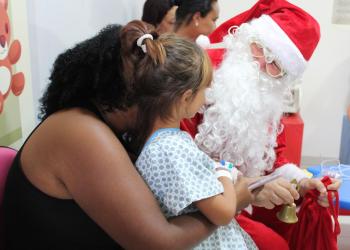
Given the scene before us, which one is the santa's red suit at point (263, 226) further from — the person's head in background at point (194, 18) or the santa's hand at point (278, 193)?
the person's head in background at point (194, 18)

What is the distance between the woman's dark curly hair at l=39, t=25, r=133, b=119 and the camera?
854mm

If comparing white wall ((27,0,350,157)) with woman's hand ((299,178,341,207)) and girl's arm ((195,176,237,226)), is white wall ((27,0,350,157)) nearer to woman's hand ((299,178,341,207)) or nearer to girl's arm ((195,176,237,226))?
woman's hand ((299,178,341,207))

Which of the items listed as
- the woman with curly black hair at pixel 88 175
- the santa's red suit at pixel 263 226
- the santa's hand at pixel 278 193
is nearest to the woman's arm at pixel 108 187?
the woman with curly black hair at pixel 88 175

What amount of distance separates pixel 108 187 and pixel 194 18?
164cm

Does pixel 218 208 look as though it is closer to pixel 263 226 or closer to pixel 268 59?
pixel 263 226

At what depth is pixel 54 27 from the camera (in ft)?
5.12

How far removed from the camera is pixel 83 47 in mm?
906

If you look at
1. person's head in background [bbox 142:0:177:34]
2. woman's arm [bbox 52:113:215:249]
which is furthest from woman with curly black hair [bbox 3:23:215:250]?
person's head in background [bbox 142:0:177:34]

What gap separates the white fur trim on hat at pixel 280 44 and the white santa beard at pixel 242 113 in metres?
0.06

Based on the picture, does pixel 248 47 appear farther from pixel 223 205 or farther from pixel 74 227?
pixel 74 227

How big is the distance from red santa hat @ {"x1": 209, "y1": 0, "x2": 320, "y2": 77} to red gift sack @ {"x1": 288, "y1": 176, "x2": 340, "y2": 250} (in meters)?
0.45

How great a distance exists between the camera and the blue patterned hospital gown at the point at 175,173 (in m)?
0.84

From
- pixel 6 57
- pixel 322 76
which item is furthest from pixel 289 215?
pixel 322 76

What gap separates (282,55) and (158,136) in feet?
2.34
